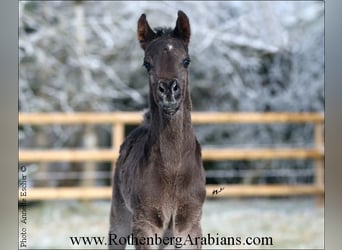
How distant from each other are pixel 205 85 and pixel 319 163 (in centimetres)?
54

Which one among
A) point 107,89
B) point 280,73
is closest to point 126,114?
point 107,89

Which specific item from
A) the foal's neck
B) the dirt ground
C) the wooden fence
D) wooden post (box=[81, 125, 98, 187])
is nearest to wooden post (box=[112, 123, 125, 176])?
the wooden fence

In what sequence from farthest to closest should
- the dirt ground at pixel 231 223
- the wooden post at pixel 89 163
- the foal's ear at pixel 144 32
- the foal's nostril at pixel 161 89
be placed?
the wooden post at pixel 89 163 → the dirt ground at pixel 231 223 → the foal's ear at pixel 144 32 → the foal's nostril at pixel 161 89

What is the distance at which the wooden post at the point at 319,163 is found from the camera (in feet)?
6.01

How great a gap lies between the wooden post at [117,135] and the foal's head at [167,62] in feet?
1.27

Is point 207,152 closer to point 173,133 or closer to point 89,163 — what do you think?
point 173,133

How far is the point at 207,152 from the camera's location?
194cm

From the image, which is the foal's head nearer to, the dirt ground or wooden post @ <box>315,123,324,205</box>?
the dirt ground

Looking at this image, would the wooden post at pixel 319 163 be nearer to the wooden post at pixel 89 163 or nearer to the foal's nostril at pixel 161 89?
the foal's nostril at pixel 161 89

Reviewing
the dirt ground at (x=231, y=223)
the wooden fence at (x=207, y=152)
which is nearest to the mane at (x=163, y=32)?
the wooden fence at (x=207, y=152)

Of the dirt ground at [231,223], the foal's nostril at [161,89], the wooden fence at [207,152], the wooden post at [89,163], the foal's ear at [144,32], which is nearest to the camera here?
the foal's nostril at [161,89]

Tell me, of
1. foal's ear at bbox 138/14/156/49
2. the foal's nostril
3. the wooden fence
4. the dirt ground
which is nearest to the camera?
the foal's nostril

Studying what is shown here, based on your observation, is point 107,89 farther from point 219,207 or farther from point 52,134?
point 219,207

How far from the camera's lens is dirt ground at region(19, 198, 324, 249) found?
6.01 feet
